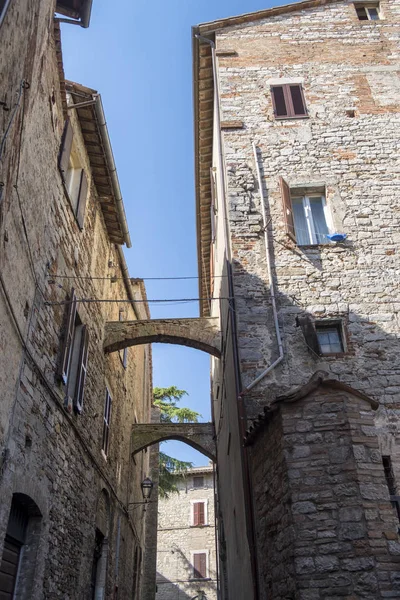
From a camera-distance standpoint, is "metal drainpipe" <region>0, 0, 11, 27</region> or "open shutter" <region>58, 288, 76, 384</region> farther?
"open shutter" <region>58, 288, 76, 384</region>

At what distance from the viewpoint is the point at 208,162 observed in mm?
12867

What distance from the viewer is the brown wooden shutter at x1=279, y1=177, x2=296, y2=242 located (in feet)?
28.2

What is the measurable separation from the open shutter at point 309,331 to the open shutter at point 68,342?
3.27 meters

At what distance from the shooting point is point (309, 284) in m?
8.17

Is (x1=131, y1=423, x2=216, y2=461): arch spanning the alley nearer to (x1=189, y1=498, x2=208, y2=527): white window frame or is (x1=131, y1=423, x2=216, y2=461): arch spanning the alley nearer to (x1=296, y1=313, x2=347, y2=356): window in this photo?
(x1=296, y1=313, x2=347, y2=356): window

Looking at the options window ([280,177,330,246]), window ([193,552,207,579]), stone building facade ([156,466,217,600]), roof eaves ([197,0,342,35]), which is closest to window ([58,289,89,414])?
window ([280,177,330,246])

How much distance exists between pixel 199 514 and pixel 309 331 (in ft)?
71.0

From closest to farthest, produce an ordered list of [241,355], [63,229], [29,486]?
[29,486], [241,355], [63,229]

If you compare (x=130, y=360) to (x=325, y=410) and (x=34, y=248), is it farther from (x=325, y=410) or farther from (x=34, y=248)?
(x=325, y=410)

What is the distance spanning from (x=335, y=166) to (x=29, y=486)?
6842 millimetres

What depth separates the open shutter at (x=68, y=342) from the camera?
7.53 m

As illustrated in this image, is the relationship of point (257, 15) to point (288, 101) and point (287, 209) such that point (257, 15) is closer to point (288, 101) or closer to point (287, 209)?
point (288, 101)

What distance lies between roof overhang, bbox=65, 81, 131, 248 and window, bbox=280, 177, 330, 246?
3251 mm

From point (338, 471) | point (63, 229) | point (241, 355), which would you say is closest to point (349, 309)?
point (241, 355)
